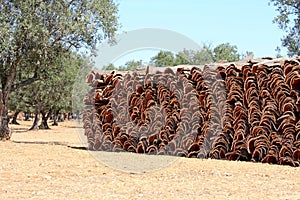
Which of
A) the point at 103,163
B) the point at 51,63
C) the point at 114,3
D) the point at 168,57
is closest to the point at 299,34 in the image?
the point at 114,3

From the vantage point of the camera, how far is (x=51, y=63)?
653 inches

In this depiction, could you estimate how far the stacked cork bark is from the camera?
9.55 meters

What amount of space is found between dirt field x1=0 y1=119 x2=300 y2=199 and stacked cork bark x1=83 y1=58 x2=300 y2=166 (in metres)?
0.59

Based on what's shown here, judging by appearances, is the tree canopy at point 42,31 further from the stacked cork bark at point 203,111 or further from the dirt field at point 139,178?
the dirt field at point 139,178

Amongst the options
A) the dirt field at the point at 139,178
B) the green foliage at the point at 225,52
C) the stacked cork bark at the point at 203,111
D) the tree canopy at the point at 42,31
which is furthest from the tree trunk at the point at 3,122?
the green foliage at the point at 225,52

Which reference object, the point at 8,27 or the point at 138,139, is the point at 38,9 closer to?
→ the point at 8,27

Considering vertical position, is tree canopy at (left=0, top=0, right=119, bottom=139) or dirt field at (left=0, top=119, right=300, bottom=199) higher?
tree canopy at (left=0, top=0, right=119, bottom=139)

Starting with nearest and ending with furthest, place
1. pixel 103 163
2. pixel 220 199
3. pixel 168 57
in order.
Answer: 1. pixel 220 199
2. pixel 103 163
3. pixel 168 57

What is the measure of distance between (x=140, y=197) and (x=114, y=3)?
1186 centimetres

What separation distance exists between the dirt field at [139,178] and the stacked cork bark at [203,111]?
0.59 meters

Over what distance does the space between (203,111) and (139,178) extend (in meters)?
3.62

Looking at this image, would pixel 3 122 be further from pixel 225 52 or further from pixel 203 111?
pixel 225 52

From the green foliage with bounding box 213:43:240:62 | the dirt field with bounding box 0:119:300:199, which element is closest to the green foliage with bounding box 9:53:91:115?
the green foliage with bounding box 213:43:240:62

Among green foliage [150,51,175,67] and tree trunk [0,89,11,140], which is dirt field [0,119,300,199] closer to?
tree trunk [0,89,11,140]
